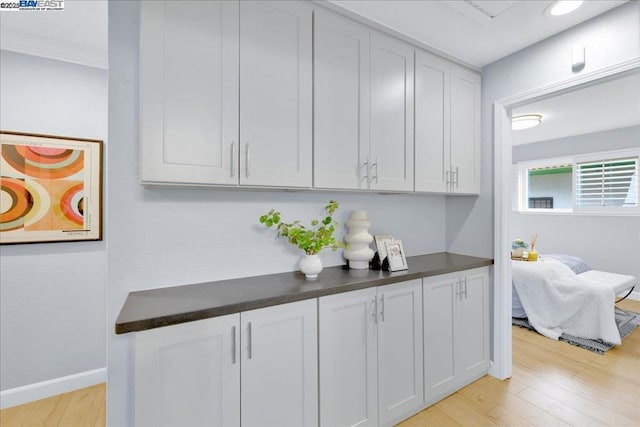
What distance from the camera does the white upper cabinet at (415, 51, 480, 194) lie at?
219cm

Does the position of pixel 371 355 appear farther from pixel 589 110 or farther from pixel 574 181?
pixel 574 181

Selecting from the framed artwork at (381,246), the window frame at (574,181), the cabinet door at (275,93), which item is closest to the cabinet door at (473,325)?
the framed artwork at (381,246)

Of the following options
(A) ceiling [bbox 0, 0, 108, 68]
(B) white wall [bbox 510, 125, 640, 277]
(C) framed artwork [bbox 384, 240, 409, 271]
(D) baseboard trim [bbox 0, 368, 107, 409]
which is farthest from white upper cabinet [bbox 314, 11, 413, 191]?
(B) white wall [bbox 510, 125, 640, 277]

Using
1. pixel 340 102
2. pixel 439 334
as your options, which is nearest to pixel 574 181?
pixel 439 334

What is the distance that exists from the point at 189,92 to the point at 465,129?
6.85 ft

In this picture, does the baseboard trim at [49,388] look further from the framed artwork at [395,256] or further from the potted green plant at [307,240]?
the framed artwork at [395,256]

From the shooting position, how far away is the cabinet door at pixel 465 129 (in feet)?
7.83

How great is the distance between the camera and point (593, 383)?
7.65ft

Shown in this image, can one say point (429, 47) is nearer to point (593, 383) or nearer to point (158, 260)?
point (158, 260)

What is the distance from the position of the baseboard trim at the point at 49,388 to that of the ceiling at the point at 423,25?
2342mm

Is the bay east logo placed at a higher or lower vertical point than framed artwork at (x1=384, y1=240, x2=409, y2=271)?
higher

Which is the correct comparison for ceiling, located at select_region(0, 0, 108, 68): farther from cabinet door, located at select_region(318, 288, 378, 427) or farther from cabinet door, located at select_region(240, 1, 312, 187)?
cabinet door, located at select_region(318, 288, 378, 427)

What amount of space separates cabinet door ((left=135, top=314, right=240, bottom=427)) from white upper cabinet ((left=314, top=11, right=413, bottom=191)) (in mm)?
949

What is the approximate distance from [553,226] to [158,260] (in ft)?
21.6
